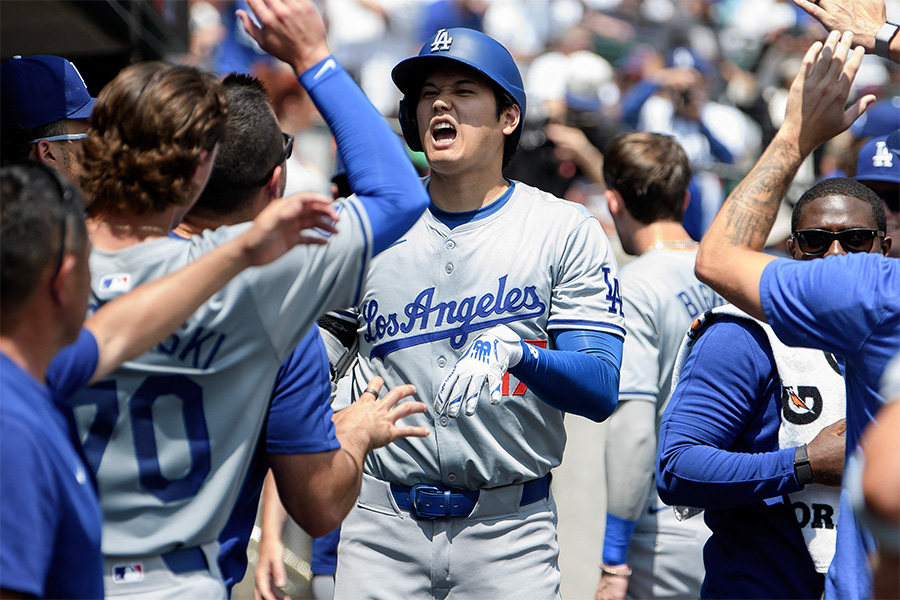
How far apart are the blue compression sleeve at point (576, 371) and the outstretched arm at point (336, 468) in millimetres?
407

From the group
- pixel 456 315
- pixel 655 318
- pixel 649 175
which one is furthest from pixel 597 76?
pixel 456 315

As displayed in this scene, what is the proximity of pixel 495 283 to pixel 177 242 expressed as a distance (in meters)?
1.16

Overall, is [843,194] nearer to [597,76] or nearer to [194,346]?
[194,346]

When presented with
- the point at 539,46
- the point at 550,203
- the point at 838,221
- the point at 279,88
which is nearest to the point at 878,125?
the point at 838,221

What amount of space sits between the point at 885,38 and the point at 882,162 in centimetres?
191

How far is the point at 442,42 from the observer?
3025 mm

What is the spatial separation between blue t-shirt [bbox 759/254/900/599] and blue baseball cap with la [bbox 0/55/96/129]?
2071 millimetres

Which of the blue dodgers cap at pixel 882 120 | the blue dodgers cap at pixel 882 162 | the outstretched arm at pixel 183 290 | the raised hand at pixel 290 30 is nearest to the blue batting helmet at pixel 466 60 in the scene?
the raised hand at pixel 290 30

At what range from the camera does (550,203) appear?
305 cm

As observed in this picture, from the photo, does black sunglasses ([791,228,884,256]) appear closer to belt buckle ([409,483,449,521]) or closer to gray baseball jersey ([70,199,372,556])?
belt buckle ([409,483,449,521])

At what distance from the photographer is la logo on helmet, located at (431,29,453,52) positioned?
3010 mm

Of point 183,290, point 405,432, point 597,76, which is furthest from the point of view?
point 597,76

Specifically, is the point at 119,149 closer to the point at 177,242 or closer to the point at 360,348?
the point at 177,242

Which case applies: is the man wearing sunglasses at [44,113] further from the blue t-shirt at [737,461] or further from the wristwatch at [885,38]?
the wristwatch at [885,38]
